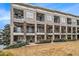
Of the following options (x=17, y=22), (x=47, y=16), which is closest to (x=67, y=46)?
(x=47, y=16)

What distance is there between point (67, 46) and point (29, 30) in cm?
77

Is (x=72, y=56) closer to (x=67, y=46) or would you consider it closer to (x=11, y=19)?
(x=67, y=46)

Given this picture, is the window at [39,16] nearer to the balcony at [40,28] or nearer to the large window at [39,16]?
the large window at [39,16]

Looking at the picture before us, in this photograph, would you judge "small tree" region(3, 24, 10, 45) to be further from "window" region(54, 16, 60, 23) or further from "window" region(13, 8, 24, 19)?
"window" region(54, 16, 60, 23)

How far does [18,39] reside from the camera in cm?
412

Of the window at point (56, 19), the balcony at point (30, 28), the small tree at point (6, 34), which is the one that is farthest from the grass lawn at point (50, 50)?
the window at point (56, 19)

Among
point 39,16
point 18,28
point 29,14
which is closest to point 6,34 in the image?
point 18,28

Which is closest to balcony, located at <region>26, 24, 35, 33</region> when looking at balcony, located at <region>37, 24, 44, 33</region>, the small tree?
balcony, located at <region>37, 24, 44, 33</region>

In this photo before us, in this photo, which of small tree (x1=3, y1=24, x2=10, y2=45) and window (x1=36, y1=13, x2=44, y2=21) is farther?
window (x1=36, y1=13, x2=44, y2=21)

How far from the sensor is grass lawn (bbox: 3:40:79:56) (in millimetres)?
4133

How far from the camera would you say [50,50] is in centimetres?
419

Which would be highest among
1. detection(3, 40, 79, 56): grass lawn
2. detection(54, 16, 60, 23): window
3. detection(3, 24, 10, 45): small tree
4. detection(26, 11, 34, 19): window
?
detection(26, 11, 34, 19): window

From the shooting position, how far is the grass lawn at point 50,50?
4.13 m

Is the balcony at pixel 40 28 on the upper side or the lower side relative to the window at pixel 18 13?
lower
